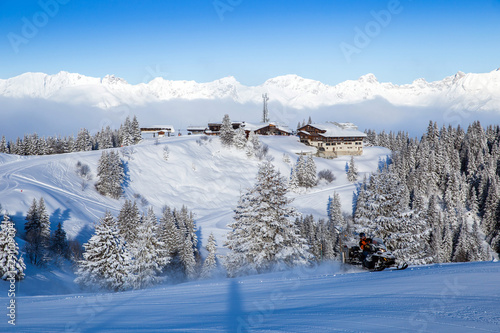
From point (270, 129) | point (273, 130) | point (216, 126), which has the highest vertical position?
point (216, 126)

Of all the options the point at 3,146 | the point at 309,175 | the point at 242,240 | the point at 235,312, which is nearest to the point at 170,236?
the point at 242,240

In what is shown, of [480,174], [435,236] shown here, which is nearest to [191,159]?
[435,236]

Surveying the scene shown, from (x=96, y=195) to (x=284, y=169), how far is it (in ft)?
153

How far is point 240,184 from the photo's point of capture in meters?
81.4

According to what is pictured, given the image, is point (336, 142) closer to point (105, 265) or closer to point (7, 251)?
point (105, 265)

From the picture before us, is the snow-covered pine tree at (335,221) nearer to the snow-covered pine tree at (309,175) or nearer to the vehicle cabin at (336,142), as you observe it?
the snow-covered pine tree at (309,175)

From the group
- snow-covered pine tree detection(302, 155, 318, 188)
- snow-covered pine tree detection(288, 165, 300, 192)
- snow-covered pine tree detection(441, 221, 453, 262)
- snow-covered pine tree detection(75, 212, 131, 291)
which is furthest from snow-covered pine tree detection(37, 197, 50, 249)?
snow-covered pine tree detection(441, 221, 453, 262)

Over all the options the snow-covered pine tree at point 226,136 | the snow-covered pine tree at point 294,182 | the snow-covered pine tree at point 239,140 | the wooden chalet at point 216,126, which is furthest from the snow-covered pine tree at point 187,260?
the wooden chalet at point 216,126

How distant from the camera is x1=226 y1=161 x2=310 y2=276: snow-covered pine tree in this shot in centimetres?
2197

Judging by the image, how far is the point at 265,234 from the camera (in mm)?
22141

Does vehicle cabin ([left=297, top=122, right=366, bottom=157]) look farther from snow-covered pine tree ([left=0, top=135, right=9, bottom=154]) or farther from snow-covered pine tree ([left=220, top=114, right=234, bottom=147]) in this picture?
snow-covered pine tree ([left=0, top=135, right=9, bottom=154])

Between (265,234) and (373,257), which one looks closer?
(373,257)

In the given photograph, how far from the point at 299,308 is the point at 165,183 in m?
71.2

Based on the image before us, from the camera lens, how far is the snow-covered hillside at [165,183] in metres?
48.6
